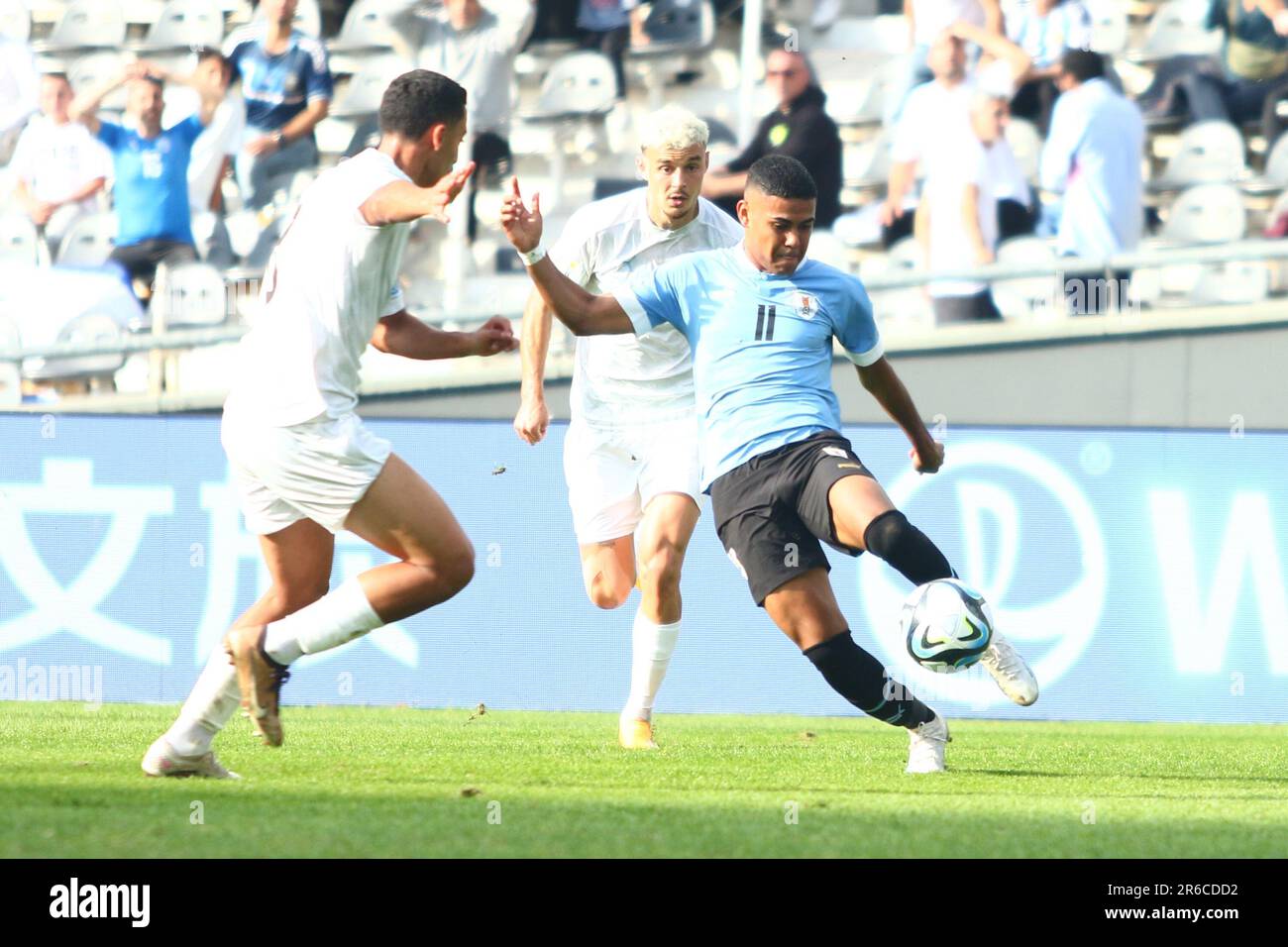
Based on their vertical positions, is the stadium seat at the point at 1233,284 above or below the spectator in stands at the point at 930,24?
below

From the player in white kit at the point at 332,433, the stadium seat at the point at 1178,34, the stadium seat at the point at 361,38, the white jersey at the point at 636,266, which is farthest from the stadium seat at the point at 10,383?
the stadium seat at the point at 1178,34

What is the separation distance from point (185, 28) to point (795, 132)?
4896 millimetres

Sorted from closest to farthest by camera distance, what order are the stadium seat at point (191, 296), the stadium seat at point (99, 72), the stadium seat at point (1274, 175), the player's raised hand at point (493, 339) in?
the player's raised hand at point (493, 339) → the stadium seat at point (191, 296) → the stadium seat at point (1274, 175) → the stadium seat at point (99, 72)

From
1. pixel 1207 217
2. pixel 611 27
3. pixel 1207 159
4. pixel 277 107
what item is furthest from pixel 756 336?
pixel 611 27

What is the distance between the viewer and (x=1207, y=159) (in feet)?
41.5

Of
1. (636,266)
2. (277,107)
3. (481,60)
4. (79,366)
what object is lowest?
(79,366)

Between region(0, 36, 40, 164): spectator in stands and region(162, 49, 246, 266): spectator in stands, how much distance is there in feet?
4.34

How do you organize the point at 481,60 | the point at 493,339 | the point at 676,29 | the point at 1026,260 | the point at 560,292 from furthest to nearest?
the point at 676,29, the point at 481,60, the point at 1026,260, the point at 560,292, the point at 493,339

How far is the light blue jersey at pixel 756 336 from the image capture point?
6.34m

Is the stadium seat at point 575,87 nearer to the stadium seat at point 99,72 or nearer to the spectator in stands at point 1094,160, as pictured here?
the stadium seat at point 99,72

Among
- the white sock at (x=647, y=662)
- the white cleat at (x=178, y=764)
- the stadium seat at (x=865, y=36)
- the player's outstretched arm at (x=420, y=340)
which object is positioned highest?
the stadium seat at (x=865, y=36)

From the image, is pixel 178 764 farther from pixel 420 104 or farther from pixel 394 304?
pixel 420 104

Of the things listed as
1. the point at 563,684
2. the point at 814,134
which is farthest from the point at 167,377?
the point at 814,134

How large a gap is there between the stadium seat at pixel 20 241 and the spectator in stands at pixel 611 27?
3.96 meters
